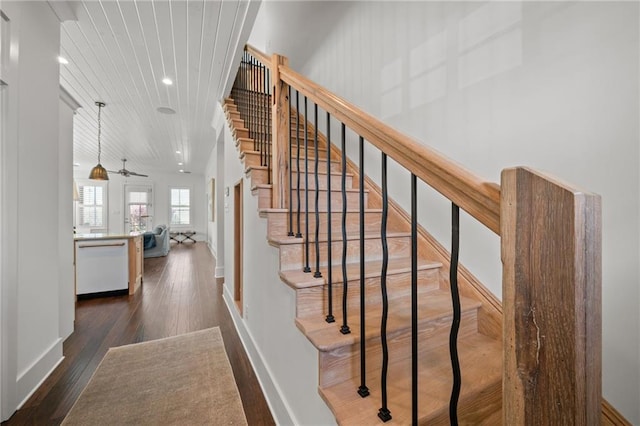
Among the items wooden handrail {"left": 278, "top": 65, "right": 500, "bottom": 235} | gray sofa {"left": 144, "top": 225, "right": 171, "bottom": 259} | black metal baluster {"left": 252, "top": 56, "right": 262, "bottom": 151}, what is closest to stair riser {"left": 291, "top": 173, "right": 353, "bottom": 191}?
black metal baluster {"left": 252, "top": 56, "right": 262, "bottom": 151}

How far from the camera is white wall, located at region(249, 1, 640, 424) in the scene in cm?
107

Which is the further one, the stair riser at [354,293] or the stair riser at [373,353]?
the stair riser at [354,293]

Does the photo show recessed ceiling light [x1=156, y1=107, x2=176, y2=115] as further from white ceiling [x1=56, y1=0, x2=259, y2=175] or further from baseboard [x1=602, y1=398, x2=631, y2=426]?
A: baseboard [x1=602, y1=398, x2=631, y2=426]

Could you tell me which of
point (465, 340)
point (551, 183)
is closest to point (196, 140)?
point (465, 340)

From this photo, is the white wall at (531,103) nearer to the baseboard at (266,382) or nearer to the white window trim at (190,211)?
the baseboard at (266,382)

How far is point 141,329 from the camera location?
276 cm

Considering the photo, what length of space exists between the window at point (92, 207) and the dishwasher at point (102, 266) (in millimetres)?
7572

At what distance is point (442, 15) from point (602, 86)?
1.01 m

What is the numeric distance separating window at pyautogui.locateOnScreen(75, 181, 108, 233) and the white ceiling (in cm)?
572

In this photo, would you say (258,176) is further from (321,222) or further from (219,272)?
(219,272)

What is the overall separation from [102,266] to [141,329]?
5.10ft

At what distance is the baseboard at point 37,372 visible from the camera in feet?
5.47

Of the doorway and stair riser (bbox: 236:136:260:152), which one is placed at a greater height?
stair riser (bbox: 236:136:260:152)

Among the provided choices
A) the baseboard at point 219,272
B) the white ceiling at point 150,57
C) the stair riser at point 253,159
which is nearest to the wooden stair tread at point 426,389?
the stair riser at point 253,159
